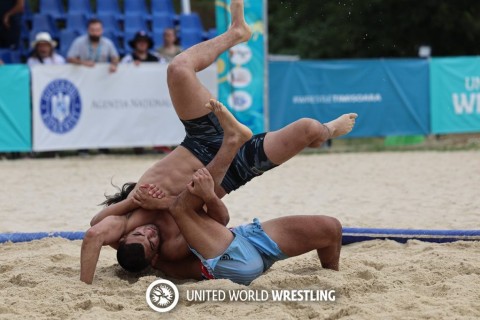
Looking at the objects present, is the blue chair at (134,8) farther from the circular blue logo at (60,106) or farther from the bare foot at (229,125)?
the bare foot at (229,125)

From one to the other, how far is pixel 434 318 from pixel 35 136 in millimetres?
8710

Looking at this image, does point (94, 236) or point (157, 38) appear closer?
point (94, 236)

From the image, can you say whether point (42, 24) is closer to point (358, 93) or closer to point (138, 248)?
point (358, 93)

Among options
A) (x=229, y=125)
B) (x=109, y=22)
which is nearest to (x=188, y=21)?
(x=109, y=22)

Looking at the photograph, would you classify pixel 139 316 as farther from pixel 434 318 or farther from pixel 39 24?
pixel 39 24

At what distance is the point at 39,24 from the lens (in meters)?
13.8

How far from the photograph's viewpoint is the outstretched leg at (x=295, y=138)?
494cm

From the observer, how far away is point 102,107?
12070 millimetres

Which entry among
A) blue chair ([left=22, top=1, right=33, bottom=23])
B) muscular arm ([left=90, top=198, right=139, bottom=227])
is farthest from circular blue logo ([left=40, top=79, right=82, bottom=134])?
muscular arm ([left=90, top=198, right=139, bottom=227])

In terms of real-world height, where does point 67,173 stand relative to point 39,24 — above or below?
below

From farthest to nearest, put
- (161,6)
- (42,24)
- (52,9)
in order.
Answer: (161,6)
(52,9)
(42,24)

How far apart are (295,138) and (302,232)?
0.53m

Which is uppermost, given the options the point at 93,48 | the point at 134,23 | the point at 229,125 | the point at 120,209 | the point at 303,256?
the point at 134,23

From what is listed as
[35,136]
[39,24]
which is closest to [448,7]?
[39,24]
